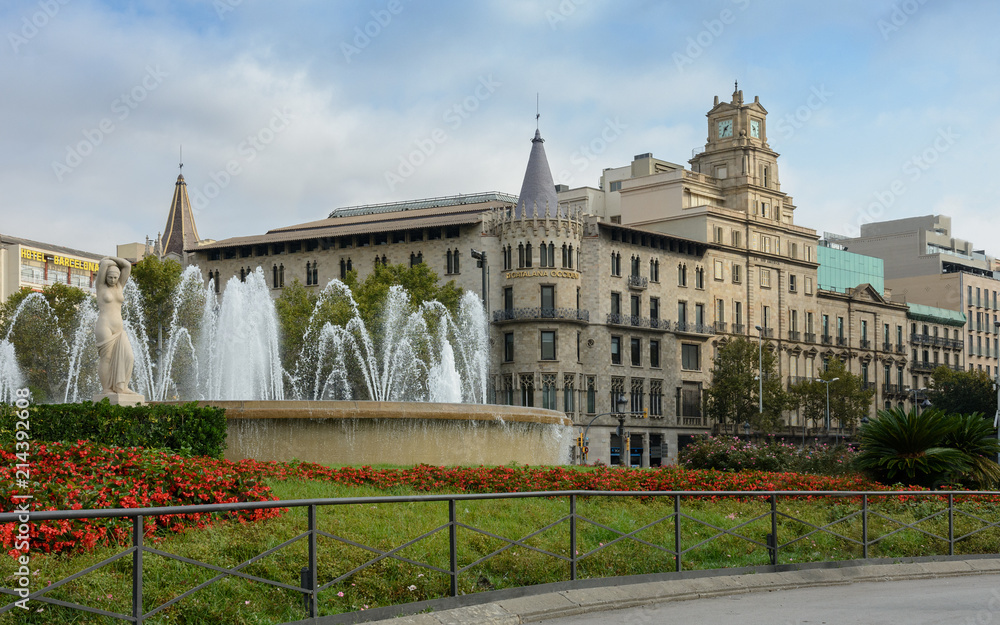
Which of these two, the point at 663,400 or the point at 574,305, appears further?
the point at 663,400

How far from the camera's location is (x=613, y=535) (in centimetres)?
1323

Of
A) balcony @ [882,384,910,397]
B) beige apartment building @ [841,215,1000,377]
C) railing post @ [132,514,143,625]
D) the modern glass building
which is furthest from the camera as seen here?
beige apartment building @ [841,215,1000,377]

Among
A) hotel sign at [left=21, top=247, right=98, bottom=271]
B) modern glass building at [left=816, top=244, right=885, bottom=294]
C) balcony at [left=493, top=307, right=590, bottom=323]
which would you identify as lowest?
balcony at [left=493, top=307, right=590, bottom=323]

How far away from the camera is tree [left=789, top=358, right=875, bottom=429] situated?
83.1 m

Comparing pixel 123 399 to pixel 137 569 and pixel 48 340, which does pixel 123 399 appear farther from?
pixel 48 340

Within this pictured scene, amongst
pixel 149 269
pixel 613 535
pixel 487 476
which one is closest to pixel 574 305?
pixel 149 269

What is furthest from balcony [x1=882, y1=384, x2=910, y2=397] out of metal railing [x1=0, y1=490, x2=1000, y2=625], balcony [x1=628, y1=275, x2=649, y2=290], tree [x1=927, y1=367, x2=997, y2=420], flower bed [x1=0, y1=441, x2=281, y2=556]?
flower bed [x1=0, y1=441, x2=281, y2=556]

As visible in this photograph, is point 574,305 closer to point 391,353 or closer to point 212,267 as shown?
point 391,353

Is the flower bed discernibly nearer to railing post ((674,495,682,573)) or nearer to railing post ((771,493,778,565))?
railing post ((674,495,682,573))

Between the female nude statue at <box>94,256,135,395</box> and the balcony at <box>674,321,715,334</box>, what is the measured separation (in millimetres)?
60062

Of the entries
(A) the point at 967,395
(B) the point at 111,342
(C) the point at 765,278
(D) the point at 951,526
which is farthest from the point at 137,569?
(A) the point at 967,395

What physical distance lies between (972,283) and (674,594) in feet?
364

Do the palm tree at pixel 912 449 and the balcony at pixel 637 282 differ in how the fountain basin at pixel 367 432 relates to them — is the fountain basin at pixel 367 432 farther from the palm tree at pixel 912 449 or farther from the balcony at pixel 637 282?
the balcony at pixel 637 282

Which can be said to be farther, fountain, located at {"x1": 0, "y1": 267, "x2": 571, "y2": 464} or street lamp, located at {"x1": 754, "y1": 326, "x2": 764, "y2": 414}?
street lamp, located at {"x1": 754, "y1": 326, "x2": 764, "y2": 414}
